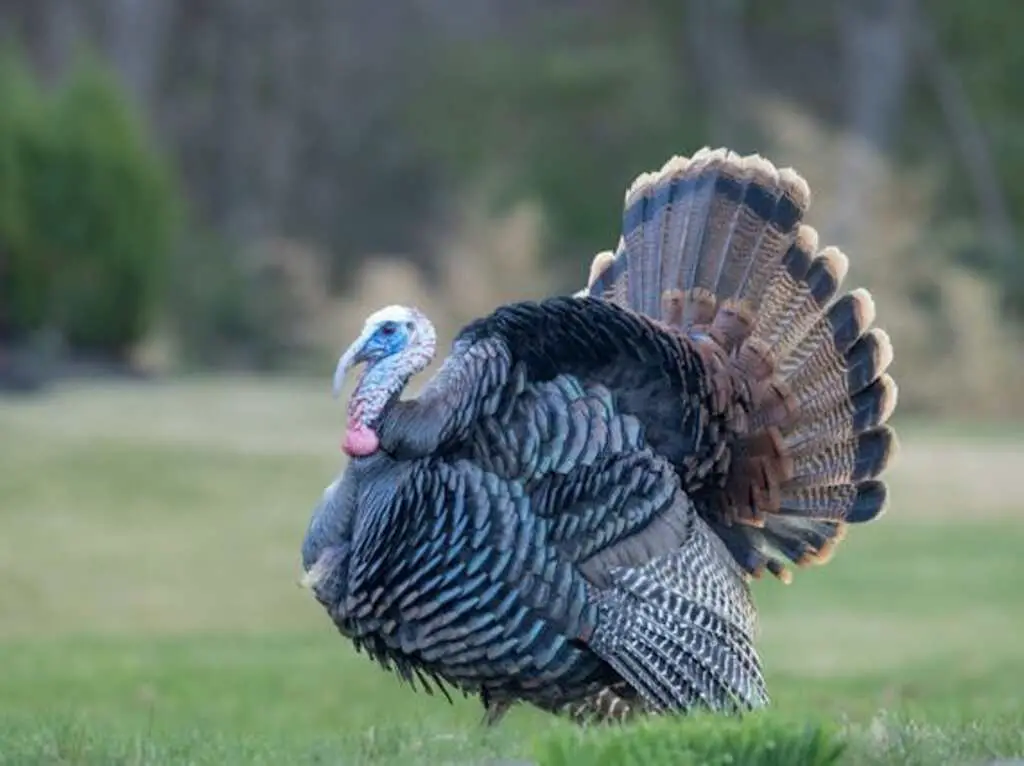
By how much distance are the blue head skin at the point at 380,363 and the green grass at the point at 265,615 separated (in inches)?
33.8

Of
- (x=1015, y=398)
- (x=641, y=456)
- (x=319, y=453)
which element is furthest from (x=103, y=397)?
(x=641, y=456)

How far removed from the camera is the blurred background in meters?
15.1

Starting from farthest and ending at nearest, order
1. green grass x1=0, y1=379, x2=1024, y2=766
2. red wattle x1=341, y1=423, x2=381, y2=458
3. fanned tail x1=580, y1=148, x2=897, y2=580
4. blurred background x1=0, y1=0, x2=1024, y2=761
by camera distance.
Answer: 1. blurred background x1=0, y1=0, x2=1024, y2=761
2. fanned tail x1=580, y1=148, x2=897, y2=580
3. red wattle x1=341, y1=423, x2=381, y2=458
4. green grass x1=0, y1=379, x2=1024, y2=766

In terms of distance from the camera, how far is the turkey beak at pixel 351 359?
22.2 ft

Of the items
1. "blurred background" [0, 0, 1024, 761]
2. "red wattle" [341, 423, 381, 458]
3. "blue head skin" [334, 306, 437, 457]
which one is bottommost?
"red wattle" [341, 423, 381, 458]

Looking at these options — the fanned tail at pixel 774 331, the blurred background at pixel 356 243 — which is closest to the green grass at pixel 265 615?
the blurred background at pixel 356 243

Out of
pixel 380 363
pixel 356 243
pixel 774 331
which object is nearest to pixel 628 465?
pixel 380 363

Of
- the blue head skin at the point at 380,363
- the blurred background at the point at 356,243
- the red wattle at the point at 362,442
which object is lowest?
the red wattle at the point at 362,442

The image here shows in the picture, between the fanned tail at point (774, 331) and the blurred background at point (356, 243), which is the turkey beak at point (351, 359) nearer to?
the fanned tail at point (774, 331)

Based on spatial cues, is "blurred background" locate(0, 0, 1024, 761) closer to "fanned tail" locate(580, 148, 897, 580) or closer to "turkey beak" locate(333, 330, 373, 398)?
"fanned tail" locate(580, 148, 897, 580)

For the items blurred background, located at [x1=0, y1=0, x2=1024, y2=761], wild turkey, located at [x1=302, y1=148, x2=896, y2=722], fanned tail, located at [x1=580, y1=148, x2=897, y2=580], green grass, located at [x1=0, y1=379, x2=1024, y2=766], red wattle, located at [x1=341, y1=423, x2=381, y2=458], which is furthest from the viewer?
blurred background, located at [x1=0, y1=0, x2=1024, y2=761]

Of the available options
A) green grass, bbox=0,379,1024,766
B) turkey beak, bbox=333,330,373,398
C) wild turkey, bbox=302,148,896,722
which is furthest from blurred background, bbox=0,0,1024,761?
turkey beak, bbox=333,330,373,398

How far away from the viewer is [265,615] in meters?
14.9

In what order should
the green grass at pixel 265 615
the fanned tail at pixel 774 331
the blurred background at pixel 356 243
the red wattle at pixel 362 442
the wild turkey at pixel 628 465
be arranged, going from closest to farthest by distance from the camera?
the green grass at pixel 265 615
the wild turkey at pixel 628 465
the red wattle at pixel 362 442
the fanned tail at pixel 774 331
the blurred background at pixel 356 243
